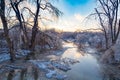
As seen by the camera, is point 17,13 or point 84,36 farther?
point 84,36

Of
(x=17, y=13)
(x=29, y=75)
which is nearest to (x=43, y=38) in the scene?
(x=17, y=13)

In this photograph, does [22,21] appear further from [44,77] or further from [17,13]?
[44,77]

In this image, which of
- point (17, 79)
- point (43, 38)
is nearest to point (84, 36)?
point (43, 38)

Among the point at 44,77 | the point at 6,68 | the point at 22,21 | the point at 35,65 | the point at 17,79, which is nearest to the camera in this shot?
the point at 17,79

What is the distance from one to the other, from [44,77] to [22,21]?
1071 cm

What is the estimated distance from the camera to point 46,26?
18766 millimetres

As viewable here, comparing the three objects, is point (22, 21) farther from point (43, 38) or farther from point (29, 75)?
point (29, 75)

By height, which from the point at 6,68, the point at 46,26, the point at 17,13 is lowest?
the point at 6,68

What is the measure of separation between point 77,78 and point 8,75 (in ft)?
11.3

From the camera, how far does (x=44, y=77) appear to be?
9.02 meters

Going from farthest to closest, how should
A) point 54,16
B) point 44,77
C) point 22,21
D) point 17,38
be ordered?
point 17,38
point 22,21
point 54,16
point 44,77

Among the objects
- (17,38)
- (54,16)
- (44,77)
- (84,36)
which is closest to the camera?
(44,77)

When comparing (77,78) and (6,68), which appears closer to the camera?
(77,78)

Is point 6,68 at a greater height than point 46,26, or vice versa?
point 46,26
